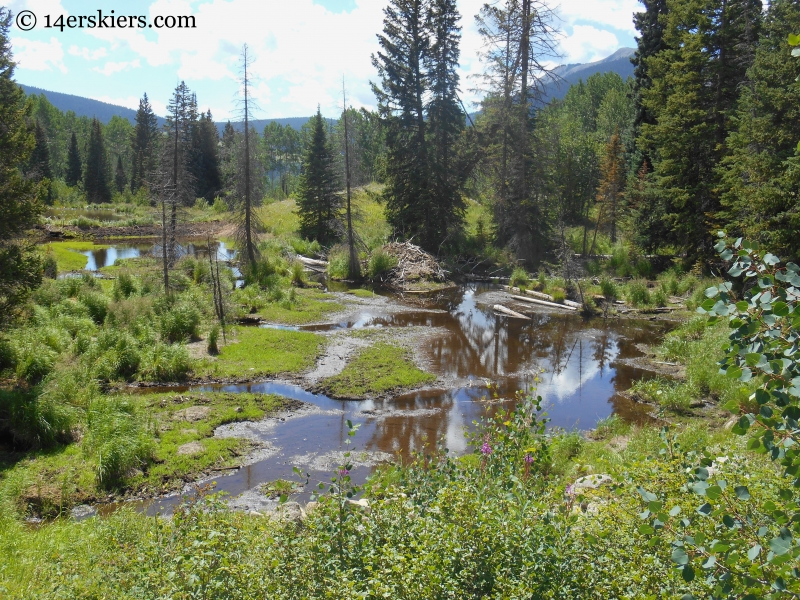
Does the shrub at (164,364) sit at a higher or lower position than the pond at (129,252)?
lower

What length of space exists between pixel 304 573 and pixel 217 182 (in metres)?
75.8

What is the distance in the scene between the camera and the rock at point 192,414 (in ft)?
41.2

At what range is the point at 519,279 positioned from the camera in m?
28.8

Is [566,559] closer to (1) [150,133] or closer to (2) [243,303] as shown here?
(2) [243,303]

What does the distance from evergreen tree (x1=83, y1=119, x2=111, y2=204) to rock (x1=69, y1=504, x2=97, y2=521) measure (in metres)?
77.5

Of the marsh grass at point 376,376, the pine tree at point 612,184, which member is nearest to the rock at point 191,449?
the marsh grass at point 376,376

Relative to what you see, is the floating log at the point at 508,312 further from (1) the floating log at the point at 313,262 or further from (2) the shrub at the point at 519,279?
(1) the floating log at the point at 313,262

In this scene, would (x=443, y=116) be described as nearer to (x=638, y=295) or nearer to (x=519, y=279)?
(x=519, y=279)

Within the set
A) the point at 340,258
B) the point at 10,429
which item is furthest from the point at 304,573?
the point at 340,258

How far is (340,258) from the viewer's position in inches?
1247

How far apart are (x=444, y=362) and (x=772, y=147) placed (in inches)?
513

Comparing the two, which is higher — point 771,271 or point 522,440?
point 771,271

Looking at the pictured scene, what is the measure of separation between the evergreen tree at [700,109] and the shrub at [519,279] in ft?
23.4

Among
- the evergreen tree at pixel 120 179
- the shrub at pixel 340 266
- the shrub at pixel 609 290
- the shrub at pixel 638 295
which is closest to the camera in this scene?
the shrub at pixel 638 295
